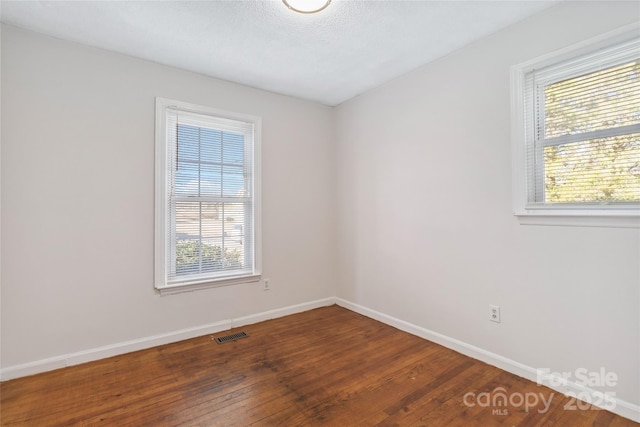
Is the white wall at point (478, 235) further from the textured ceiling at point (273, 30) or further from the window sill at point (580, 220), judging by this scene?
the textured ceiling at point (273, 30)

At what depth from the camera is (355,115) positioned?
365 centimetres

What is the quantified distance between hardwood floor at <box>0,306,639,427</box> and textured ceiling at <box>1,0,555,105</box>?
102 inches

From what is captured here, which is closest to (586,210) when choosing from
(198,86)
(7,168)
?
(198,86)

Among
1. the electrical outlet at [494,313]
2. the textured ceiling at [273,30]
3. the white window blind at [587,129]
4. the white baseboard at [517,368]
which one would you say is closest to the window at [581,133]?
the white window blind at [587,129]

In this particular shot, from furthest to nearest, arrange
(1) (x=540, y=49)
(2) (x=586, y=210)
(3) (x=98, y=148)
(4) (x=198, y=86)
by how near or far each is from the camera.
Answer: (4) (x=198, y=86)
(3) (x=98, y=148)
(1) (x=540, y=49)
(2) (x=586, y=210)

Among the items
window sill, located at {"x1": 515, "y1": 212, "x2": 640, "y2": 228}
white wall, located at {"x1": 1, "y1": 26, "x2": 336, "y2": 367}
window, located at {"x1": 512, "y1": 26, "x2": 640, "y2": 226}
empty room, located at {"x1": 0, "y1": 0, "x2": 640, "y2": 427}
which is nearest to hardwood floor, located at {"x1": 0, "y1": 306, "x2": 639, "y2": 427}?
empty room, located at {"x1": 0, "y1": 0, "x2": 640, "y2": 427}

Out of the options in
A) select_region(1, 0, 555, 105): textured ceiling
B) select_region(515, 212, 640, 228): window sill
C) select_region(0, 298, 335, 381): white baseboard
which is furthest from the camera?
select_region(0, 298, 335, 381): white baseboard

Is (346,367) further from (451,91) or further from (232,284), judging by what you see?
(451,91)

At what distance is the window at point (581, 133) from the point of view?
1.77m

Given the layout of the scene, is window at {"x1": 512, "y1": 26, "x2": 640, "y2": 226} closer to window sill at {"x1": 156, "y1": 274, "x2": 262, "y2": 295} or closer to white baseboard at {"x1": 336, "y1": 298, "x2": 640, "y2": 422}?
white baseboard at {"x1": 336, "y1": 298, "x2": 640, "y2": 422}

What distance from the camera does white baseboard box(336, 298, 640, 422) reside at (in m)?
1.77

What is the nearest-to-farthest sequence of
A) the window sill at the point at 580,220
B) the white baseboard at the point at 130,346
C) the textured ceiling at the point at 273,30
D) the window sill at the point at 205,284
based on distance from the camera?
the window sill at the point at 580,220 < the textured ceiling at the point at 273,30 < the white baseboard at the point at 130,346 < the window sill at the point at 205,284

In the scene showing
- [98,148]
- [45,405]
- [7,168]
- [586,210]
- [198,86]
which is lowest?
[45,405]

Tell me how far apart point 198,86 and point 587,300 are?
3590 mm
